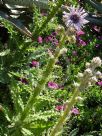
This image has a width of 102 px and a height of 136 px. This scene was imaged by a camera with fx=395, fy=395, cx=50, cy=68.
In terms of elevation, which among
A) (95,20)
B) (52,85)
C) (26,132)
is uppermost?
(95,20)

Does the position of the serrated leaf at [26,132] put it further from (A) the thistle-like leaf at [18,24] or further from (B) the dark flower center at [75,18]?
(B) the dark flower center at [75,18]

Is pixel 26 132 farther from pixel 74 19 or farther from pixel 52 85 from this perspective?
pixel 74 19

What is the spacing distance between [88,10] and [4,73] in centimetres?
257

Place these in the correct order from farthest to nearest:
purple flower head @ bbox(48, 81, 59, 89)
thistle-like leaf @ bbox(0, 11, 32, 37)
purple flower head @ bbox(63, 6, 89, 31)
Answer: purple flower head @ bbox(48, 81, 59, 89)
thistle-like leaf @ bbox(0, 11, 32, 37)
purple flower head @ bbox(63, 6, 89, 31)

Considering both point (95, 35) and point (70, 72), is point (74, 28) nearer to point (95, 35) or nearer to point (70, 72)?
point (70, 72)

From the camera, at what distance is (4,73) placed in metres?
4.19

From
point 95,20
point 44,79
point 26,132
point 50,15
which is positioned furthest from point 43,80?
point 95,20

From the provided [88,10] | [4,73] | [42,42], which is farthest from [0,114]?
[88,10]

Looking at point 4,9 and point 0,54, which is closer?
point 0,54

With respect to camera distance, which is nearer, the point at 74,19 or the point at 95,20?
the point at 74,19

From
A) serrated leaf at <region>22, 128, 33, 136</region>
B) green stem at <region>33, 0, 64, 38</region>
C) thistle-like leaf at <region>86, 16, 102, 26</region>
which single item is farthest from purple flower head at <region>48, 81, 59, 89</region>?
thistle-like leaf at <region>86, 16, 102, 26</region>

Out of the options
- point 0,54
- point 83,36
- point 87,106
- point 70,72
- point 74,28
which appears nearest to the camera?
point 74,28

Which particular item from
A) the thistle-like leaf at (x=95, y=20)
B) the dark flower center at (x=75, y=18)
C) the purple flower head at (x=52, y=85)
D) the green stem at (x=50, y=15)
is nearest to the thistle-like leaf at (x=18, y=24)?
the green stem at (x=50, y=15)

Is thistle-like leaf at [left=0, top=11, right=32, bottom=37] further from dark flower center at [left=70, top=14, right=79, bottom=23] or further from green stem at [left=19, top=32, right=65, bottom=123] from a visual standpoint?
dark flower center at [left=70, top=14, right=79, bottom=23]
